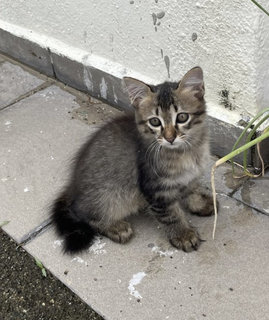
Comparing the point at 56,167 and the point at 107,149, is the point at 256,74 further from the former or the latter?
the point at 56,167

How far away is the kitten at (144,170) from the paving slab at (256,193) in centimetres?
24

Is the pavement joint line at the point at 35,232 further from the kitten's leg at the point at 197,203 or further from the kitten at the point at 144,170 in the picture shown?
the kitten's leg at the point at 197,203

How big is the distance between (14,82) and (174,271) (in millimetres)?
2708

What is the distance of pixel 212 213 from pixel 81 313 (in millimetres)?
1028

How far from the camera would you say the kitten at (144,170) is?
90.2 inches

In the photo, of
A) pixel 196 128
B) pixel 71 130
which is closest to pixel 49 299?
pixel 196 128

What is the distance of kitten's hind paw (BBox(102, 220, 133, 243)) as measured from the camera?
2648mm

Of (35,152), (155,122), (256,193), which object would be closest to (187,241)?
(256,193)

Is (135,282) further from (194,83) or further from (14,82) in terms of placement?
(14,82)

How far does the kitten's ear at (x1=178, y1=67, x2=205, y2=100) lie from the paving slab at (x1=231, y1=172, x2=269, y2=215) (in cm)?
Answer: 84

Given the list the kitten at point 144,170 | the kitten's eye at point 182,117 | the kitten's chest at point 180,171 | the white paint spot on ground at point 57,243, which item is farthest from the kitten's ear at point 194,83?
the white paint spot on ground at point 57,243

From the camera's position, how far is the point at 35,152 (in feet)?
11.2

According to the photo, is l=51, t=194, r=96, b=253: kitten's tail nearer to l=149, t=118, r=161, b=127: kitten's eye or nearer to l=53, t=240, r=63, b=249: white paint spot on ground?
l=53, t=240, r=63, b=249: white paint spot on ground

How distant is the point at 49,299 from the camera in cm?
242
